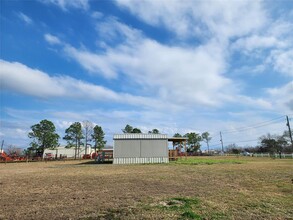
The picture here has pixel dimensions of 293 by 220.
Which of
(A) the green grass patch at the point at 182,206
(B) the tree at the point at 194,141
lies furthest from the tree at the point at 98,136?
(A) the green grass patch at the point at 182,206

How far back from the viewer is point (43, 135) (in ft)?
173

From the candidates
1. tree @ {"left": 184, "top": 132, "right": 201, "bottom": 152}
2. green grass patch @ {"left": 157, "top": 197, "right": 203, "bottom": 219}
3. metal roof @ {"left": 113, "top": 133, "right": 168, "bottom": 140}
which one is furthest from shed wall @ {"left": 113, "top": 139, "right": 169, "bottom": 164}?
tree @ {"left": 184, "top": 132, "right": 201, "bottom": 152}

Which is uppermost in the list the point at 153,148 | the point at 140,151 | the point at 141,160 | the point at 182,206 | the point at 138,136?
the point at 138,136

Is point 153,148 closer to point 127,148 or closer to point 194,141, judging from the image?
A: point 127,148

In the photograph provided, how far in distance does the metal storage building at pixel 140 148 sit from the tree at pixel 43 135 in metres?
32.5

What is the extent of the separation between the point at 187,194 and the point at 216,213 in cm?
235

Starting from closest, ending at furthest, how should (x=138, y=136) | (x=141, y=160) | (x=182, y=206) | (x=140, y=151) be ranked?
(x=182, y=206), (x=141, y=160), (x=140, y=151), (x=138, y=136)

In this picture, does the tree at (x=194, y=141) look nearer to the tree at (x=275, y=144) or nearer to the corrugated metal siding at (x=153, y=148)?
the tree at (x=275, y=144)

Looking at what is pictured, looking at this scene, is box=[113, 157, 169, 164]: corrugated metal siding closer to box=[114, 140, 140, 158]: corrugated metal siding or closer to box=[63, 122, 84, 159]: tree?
box=[114, 140, 140, 158]: corrugated metal siding

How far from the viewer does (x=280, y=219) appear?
486 centimetres

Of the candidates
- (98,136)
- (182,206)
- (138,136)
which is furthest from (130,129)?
(182,206)

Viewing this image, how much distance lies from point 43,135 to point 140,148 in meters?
34.7

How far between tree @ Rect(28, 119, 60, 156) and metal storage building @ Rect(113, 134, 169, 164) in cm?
3248

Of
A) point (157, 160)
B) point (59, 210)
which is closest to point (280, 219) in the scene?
point (59, 210)
